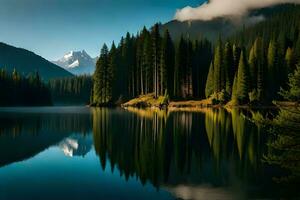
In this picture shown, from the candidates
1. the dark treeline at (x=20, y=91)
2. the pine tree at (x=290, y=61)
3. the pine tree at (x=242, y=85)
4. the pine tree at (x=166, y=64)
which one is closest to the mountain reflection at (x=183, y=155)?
the pine tree at (x=242, y=85)

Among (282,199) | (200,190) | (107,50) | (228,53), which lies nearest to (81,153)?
(200,190)

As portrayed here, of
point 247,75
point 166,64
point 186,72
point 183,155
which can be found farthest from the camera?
point 186,72

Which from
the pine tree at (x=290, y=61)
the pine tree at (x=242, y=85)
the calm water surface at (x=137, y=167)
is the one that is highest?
the pine tree at (x=290, y=61)

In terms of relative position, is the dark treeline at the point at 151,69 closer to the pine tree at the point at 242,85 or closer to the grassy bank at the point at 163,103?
the grassy bank at the point at 163,103

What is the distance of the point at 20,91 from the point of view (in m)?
150

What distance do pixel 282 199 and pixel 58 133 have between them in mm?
24646

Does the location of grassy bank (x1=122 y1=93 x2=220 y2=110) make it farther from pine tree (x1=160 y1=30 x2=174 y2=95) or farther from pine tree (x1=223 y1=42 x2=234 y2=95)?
pine tree (x1=223 y1=42 x2=234 y2=95)

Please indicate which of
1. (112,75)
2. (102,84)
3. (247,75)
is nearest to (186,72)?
(247,75)

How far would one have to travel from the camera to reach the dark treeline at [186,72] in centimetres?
9406

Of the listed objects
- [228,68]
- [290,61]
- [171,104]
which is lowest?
[171,104]

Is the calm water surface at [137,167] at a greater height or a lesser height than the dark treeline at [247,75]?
lesser

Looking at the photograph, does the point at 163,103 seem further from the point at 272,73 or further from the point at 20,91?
the point at 20,91

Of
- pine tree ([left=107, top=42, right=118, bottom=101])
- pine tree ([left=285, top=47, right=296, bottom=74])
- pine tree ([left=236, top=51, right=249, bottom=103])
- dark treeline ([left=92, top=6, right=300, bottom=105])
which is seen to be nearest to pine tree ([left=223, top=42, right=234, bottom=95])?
dark treeline ([left=92, top=6, right=300, bottom=105])

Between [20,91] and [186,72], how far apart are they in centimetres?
7660
